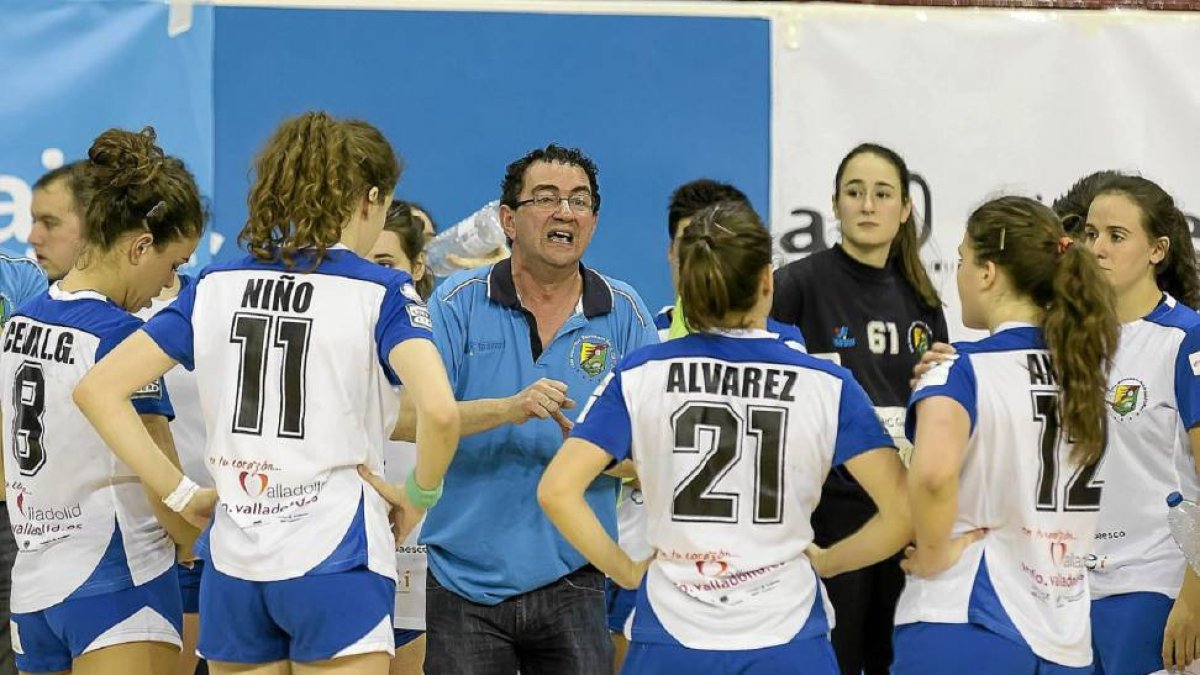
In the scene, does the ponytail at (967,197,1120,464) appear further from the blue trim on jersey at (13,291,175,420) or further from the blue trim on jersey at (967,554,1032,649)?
the blue trim on jersey at (13,291,175,420)

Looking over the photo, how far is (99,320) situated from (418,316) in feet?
2.96

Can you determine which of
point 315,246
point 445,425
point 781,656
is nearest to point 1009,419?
→ point 781,656

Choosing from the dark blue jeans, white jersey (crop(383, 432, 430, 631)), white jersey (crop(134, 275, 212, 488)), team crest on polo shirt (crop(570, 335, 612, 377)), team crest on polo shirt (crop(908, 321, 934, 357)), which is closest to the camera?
the dark blue jeans

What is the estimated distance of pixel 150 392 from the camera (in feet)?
11.8

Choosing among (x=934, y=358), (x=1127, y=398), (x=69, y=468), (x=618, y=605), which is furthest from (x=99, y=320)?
(x=1127, y=398)

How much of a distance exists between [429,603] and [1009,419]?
1.67 m

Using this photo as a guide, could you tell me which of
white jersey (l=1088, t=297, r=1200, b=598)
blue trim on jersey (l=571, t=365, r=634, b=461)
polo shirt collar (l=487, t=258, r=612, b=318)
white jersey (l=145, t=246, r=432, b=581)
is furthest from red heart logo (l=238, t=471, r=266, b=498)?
white jersey (l=1088, t=297, r=1200, b=598)

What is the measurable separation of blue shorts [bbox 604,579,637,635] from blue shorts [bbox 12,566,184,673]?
1.41m

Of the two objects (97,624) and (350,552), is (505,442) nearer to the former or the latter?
(350,552)

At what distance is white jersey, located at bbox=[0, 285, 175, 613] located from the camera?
3.55 m

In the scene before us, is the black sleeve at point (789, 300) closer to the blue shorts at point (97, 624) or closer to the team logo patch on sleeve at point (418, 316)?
the team logo patch on sleeve at point (418, 316)

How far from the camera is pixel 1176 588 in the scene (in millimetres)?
3967

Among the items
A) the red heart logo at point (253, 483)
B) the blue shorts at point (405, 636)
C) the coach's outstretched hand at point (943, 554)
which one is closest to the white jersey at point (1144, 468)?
the coach's outstretched hand at point (943, 554)

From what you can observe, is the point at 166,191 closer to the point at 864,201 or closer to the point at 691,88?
the point at 864,201
